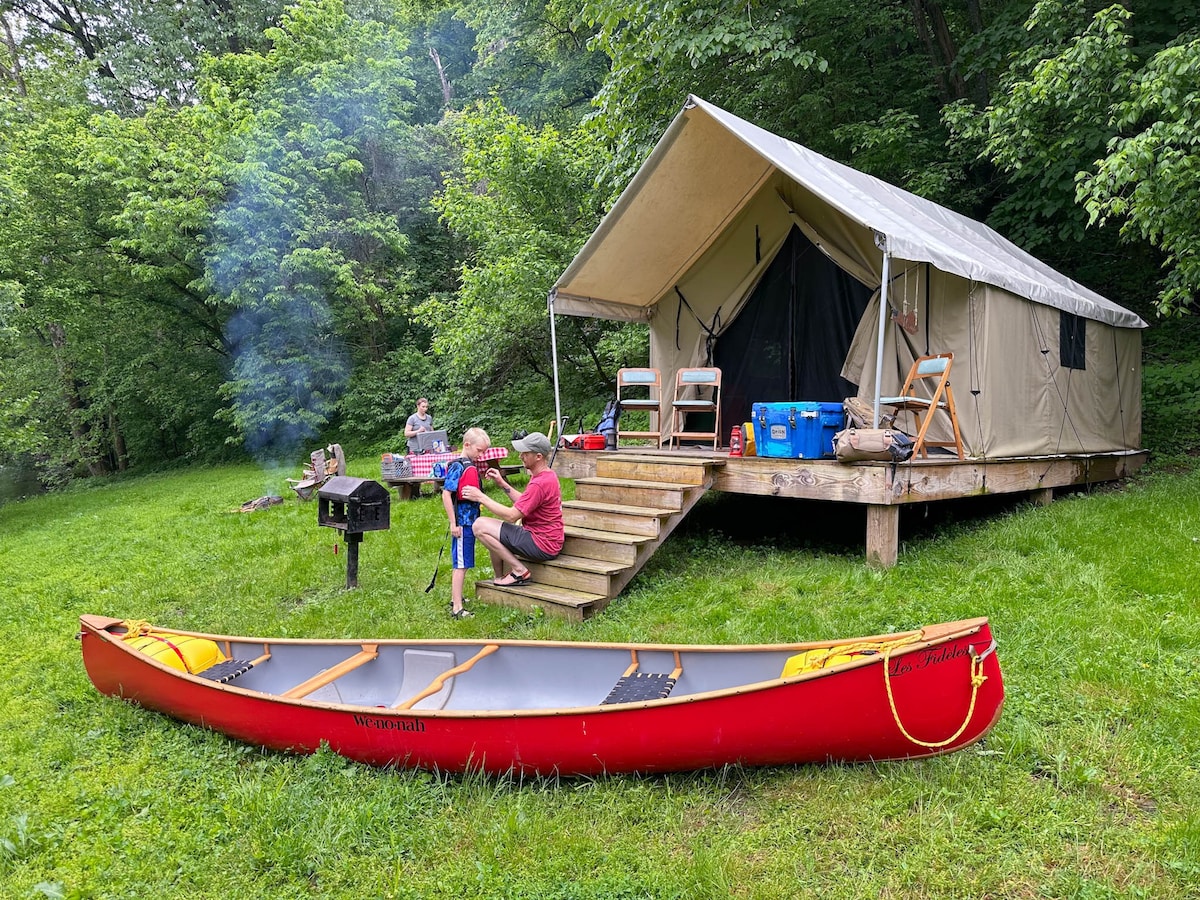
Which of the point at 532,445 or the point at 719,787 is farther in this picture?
the point at 532,445

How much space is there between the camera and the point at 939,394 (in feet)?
17.5

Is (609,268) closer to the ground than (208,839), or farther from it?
farther from it

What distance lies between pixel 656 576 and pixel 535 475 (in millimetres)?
1284

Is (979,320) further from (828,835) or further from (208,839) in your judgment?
(208,839)

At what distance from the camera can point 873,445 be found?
195 inches

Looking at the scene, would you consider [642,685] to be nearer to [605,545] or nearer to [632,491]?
[605,545]

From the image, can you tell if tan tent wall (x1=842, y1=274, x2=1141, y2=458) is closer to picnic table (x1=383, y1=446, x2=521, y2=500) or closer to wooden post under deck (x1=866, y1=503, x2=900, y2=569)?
wooden post under deck (x1=866, y1=503, x2=900, y2=569)

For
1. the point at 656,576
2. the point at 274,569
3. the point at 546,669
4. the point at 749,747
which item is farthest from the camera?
the point at 274,569

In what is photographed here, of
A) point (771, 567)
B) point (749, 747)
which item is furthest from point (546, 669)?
point (771, 567)

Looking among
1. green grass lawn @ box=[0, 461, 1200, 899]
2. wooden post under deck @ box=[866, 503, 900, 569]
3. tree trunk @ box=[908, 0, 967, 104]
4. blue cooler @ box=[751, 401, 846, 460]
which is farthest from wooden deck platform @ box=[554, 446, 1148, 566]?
tree trunk @ box=[908, 0, 967, 104]

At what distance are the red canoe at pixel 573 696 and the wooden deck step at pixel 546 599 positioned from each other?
1077 mm

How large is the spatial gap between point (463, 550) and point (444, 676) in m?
1.47

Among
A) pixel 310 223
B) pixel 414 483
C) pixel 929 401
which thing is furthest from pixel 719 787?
pixel 310 223

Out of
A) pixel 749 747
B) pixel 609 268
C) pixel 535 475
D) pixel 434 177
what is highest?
pixel 434 177
